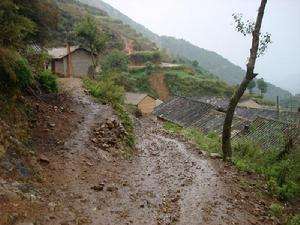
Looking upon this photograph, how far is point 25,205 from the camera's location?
820 cm

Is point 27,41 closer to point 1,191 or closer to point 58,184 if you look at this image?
point 58,184

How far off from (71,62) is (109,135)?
25809mm

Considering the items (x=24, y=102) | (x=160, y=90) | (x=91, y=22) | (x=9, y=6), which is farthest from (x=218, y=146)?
(x=160, y=90)

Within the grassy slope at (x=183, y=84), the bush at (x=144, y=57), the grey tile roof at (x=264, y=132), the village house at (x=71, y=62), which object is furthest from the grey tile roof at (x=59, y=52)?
the bush at (x=144, y=57)

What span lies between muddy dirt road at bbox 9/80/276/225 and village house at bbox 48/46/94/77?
23260mm

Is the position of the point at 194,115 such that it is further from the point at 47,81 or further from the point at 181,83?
the point at 181,83

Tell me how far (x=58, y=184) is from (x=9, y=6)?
629 cm

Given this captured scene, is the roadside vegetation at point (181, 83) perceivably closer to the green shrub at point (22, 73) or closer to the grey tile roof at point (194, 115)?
the grey tile roof at point (194, 115)

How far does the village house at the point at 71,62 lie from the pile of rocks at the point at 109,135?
21794 millimetres

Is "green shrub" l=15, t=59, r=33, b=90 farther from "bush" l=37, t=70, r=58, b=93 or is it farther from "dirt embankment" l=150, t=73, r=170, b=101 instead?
"dirt embankment" l=150, t=73, r=170, b=101

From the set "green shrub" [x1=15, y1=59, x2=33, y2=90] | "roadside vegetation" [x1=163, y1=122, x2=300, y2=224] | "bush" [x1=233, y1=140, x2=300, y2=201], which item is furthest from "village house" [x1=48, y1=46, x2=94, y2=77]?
"bush" [x1=233, y1=140, x2=300, y2=201]

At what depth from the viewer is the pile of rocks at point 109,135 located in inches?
590

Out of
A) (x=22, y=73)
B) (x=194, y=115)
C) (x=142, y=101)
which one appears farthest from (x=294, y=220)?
(x=142, y=101)

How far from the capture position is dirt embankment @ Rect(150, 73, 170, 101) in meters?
77.4
